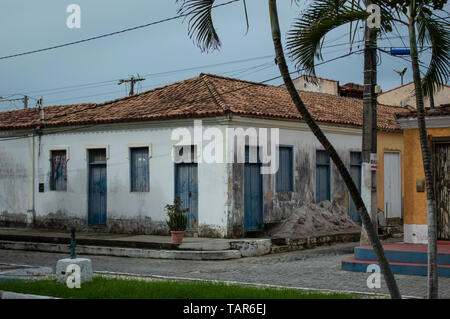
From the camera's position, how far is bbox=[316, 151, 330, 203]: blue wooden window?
2073cm

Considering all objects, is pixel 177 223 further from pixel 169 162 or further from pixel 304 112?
pixel 304 112

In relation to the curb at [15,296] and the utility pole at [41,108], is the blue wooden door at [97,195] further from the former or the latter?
the curb at [15,296]

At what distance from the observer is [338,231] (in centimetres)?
1956

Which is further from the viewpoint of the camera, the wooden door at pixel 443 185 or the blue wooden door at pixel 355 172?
the blue wooden door at pixel 355 172

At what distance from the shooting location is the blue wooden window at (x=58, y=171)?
21.1 m

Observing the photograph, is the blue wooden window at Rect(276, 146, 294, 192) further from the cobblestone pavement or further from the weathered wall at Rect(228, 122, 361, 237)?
the cobblestone pavement

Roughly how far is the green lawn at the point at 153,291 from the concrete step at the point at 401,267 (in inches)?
121

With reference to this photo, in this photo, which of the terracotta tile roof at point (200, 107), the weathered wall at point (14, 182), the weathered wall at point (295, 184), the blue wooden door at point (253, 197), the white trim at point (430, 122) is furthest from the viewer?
the weathered wall at point (14, 182)

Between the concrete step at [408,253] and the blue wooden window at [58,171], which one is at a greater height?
the blue wooden window at [58,171]

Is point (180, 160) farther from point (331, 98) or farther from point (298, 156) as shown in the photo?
point (331, 98)

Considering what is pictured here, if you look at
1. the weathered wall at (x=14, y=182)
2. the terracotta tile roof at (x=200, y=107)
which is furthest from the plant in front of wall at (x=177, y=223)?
the weathered wall at (x=14, y=182)

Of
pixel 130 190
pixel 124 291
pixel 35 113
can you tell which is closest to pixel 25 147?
pixel 35 113

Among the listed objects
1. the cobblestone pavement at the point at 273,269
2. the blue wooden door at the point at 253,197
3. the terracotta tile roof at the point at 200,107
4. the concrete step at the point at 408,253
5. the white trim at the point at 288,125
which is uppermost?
the terracotta tile roof at the point at 200,107

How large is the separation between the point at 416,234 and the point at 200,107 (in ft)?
23.6
